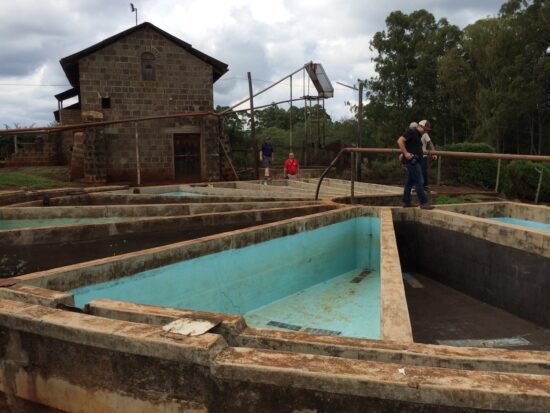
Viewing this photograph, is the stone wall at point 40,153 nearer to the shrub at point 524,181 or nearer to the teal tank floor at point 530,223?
the shrub at point 524,181

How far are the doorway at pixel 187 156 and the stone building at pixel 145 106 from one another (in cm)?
4

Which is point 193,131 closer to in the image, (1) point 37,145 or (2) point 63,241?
(1) point 37,145

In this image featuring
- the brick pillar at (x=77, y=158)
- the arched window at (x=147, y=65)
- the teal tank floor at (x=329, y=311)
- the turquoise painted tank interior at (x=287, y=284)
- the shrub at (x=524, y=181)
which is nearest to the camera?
the turquoise painted tank interior at (x=287, y=284)

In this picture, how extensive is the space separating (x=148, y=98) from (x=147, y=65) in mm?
1193

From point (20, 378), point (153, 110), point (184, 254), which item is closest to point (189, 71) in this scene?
point (153, 110)

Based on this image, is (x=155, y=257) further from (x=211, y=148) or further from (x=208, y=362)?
(x=211, y=148)

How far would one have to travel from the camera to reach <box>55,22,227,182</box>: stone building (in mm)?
16312

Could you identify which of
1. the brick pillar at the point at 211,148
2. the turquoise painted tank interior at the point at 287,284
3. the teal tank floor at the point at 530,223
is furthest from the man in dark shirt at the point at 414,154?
the brick pillar at the point at 211,148

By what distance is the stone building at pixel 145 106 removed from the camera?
16.3 m

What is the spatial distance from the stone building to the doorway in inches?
1.5

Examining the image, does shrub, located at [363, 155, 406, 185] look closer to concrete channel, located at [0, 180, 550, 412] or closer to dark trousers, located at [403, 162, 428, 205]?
dark trousers, located at [403, 162, 428, 205]

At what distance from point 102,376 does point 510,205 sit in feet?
28.0

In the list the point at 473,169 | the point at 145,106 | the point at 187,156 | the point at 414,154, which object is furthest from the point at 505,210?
the point at 145,106

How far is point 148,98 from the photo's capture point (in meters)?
17.1
